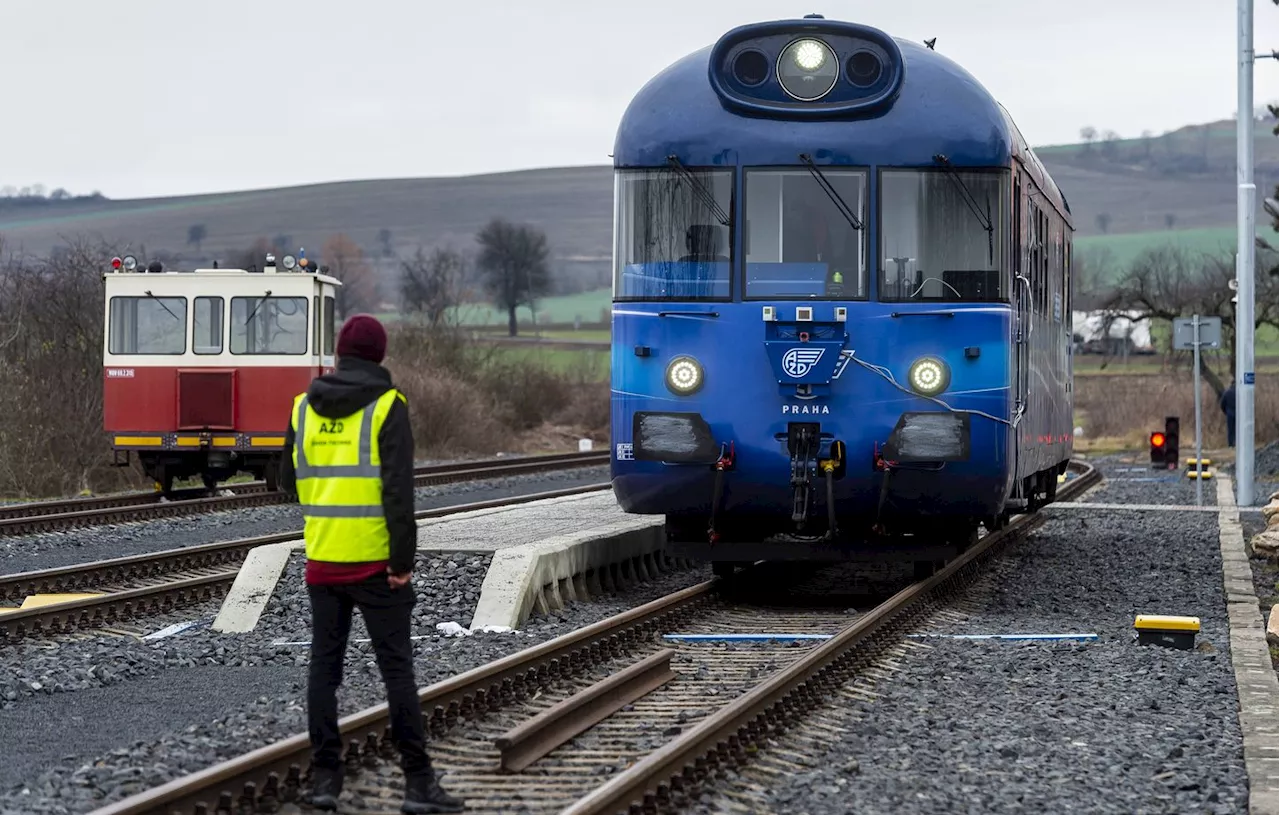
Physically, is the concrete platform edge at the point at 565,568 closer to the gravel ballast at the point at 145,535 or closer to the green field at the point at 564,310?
the gravel ballast at the point at 145,535

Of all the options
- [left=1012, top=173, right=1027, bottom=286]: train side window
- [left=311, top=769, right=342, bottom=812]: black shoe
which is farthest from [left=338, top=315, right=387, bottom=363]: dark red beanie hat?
[left=1012, top=173, right=1027, bottom=286]: train side window

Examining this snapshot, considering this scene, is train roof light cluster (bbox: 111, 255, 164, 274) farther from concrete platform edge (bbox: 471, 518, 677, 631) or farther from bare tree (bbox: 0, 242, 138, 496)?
concrete platform edge (bbox: 471, 518, 677, 631)

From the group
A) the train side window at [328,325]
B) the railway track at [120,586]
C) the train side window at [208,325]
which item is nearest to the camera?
the railway track at [120,586]

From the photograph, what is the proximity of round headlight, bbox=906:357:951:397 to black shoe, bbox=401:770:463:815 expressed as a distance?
19.0 feet

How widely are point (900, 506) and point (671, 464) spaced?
144cm

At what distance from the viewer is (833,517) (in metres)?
11.7

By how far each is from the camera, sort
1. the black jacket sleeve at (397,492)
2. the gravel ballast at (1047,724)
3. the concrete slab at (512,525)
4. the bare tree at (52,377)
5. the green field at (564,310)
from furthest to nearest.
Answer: the green field at (564,310), the bare tree at (52,377), the concrete slab at (512,525), the gravel ballast at (1047,724), the black jacket sleeve at (397,492)

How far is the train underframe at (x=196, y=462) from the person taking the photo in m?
23.3

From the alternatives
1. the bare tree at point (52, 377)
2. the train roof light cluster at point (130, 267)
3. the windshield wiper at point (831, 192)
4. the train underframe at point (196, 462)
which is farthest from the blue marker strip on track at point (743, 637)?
the bare tree at point (52, 377)

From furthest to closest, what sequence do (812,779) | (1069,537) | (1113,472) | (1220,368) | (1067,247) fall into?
(1220,368), (1113,472), (1069,537), (1067,247), (812,779)

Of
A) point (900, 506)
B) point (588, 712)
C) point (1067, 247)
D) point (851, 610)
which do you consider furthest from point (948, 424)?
point (1067, 247)

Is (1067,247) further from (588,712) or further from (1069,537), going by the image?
(588,712)

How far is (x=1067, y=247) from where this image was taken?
18453 mm

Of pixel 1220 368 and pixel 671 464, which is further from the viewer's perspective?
pixel 1220 368
